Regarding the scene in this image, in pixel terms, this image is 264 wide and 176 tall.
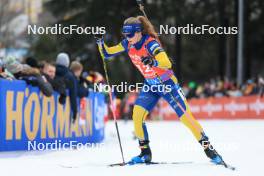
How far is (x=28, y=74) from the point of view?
37.1 ft

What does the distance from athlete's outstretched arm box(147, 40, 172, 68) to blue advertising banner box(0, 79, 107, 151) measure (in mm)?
3361

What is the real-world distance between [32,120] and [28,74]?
0.81 m

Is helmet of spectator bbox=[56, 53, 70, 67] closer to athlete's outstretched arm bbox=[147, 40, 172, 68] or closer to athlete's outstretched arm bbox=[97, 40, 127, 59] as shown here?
athlete's outstretched arm bbox=[97, 40, 127, 59]

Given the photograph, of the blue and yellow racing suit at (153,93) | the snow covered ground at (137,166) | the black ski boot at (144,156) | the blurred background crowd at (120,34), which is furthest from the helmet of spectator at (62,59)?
the blurred background crowd at (120,34)

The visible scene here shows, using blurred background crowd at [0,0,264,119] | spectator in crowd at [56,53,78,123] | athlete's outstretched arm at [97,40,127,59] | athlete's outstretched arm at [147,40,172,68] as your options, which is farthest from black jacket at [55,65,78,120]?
blurred background crowd at [0,0,264,119]

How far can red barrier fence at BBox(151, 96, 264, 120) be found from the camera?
2527 centimetres

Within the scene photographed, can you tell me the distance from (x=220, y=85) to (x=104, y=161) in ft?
68.6

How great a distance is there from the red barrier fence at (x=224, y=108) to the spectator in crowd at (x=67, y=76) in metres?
13.4

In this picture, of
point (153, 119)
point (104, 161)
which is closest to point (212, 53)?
point (153, 119)

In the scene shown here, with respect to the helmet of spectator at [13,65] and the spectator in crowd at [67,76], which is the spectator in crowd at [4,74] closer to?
the helmet of spectator at [13,65]

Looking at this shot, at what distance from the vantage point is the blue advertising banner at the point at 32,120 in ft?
35.1

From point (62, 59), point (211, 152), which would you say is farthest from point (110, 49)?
point (62, 59)

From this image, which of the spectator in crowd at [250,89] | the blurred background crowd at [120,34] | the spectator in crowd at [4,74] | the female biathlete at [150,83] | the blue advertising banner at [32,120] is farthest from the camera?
the blurred background crowd at [120,34]

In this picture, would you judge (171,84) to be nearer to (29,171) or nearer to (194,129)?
(194,129)
